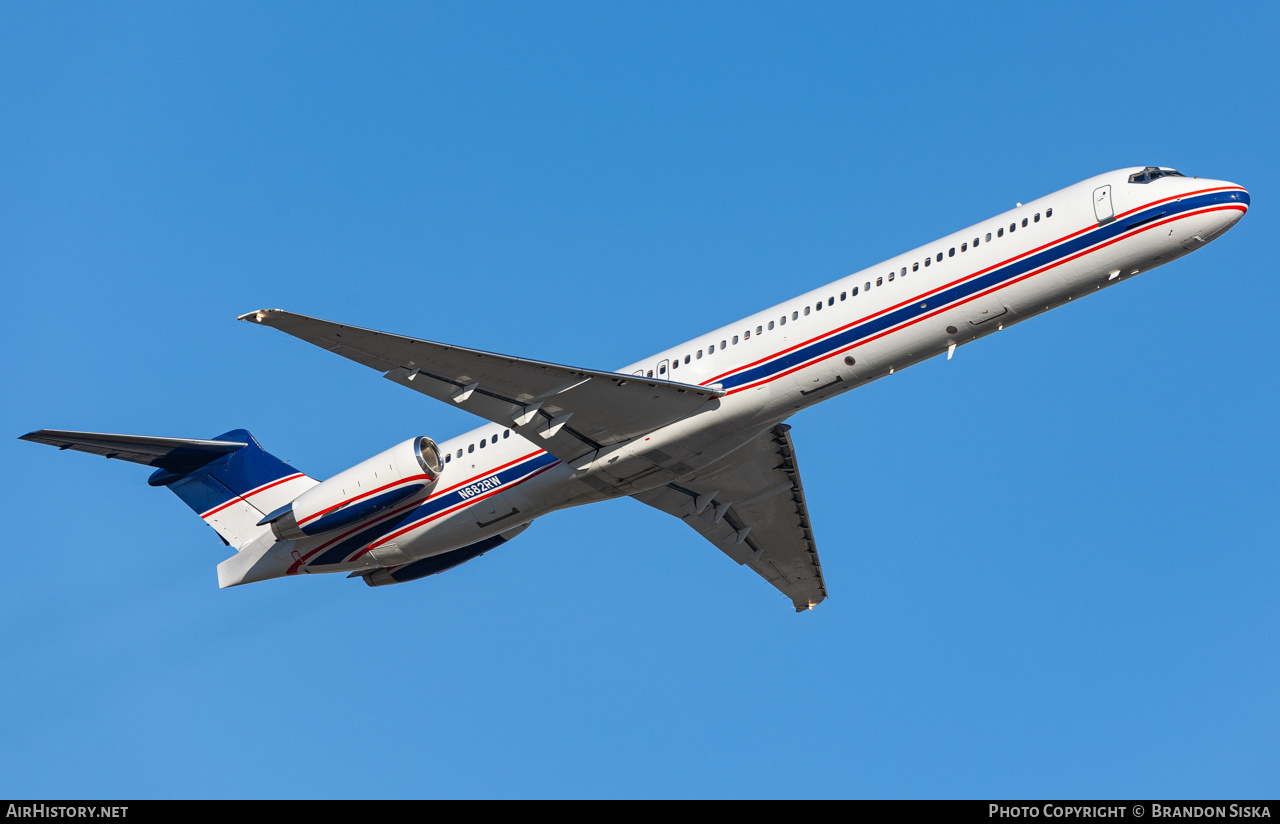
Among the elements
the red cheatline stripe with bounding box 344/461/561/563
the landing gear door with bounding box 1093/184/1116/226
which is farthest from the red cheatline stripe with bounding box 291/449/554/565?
the landing gear door with bounding box 1093/184/1116/226

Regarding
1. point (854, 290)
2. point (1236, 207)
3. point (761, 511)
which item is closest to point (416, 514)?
point (761, 511)

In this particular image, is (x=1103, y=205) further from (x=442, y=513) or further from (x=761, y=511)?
(x=442, y=513)

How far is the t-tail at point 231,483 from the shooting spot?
3331cm

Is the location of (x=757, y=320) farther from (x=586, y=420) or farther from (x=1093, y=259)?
(x=1093, y=259)

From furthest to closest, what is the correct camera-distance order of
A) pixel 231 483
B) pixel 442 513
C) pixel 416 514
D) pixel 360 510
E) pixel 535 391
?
pixel 231 483, pixel 416 514, pixel 442 513, pixel 360 510, pixel 535 391

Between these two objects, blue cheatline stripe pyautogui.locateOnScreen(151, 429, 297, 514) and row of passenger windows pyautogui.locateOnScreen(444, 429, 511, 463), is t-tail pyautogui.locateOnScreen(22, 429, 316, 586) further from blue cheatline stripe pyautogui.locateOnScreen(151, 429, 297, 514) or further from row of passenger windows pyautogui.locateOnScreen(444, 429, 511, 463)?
row of passenger windows pyautogui.locateOnScreen(444, 429, 511, 463)

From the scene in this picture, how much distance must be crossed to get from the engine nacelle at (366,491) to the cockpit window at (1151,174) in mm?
16809

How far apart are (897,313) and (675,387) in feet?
16.1

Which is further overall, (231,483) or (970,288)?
(231,483)

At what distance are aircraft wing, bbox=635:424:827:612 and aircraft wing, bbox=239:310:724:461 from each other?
11.4 feet

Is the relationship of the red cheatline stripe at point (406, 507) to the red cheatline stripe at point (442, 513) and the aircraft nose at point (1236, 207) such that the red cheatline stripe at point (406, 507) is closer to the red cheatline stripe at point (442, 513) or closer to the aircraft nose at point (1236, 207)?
the red cheatline stripe at point (442, 513)

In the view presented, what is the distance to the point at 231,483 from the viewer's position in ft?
111
